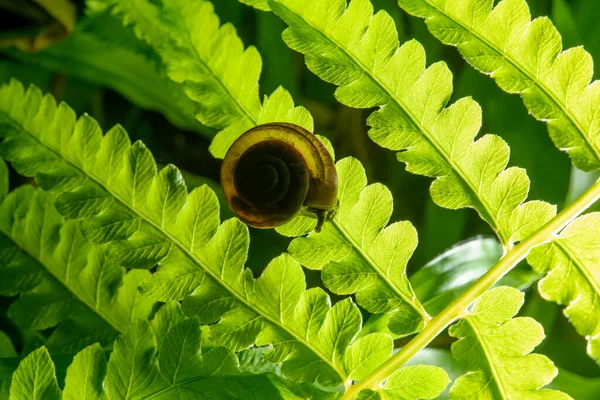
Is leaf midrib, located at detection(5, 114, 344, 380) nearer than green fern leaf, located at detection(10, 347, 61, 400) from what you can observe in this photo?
No

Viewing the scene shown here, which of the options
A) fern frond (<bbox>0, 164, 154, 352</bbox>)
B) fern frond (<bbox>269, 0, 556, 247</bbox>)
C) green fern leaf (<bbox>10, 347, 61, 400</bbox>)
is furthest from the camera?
fern frond (<bbox>0, 164, 154, 352</bbox>)

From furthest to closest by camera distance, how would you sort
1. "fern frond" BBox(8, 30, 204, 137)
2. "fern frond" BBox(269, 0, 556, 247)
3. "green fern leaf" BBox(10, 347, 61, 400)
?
1. "fern frond" BBox(8, 30, 204, 137)
2. "fern frond" BBox(269, 0, 556, 247)
3. "green fern leaf" BBox(10, 347, 61, 400)

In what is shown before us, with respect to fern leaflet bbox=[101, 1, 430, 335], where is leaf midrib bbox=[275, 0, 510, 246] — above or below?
above

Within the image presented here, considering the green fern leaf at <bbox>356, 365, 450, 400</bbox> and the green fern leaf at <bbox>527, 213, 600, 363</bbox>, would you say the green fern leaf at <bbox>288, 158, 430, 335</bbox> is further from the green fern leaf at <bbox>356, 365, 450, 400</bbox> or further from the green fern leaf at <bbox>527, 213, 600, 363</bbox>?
the green fern leaf at <bbox>527, 213, 600, 363</bbox>

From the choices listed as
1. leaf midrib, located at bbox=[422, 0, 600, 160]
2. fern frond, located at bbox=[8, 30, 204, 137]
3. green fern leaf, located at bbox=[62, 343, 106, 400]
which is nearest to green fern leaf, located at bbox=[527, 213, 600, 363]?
leaf midrib, located at bbox=[422, 0, 600, 160]

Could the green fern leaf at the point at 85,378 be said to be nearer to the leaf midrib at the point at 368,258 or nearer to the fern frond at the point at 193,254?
the fern frond at the point at 193,254


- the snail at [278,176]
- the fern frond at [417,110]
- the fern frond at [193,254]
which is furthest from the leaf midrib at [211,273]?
the fern frond at [417,110]

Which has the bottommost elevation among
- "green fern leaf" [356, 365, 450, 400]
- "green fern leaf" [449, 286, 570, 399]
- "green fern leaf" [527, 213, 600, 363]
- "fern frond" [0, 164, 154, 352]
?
"fern frond" [0, 164, 154, 352]
